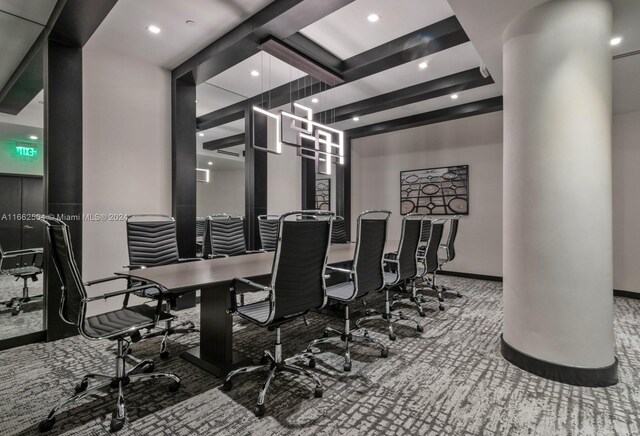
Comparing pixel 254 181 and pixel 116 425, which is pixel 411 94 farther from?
pixel 116 425

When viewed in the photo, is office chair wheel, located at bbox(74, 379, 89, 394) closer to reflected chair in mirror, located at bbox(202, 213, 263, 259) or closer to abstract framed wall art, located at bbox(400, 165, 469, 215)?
reflected chair in mirror, located at bbox(202, 213, 263, 259)

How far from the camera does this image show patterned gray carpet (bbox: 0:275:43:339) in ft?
9.45

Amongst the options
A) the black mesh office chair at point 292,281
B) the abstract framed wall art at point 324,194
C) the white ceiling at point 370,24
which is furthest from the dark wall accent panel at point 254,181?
the abstract framed wall art at point 324,194

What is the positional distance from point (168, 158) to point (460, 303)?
450 centimetres

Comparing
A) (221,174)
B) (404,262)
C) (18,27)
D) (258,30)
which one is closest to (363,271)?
(404,262)

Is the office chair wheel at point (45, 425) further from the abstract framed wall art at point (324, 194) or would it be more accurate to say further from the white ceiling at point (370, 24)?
the abstract framed wall art at point (324, 194)

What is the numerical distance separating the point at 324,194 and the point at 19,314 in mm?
7014

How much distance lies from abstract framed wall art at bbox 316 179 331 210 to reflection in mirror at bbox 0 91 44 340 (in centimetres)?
660

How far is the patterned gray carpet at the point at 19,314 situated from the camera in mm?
2881

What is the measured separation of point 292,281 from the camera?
6.52 ft

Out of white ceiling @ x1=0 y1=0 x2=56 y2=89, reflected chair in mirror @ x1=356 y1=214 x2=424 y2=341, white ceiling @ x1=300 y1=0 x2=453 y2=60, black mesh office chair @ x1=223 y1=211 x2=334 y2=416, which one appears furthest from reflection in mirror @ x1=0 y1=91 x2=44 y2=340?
reflected chair in mirror @ x1=356 y1=214 x2=424 y2=341

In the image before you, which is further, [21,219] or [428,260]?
[428,260]

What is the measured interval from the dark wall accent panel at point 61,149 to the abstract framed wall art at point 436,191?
5.75 m

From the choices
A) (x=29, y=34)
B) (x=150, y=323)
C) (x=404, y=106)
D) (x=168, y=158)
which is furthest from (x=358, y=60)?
(x=150, y=323)
